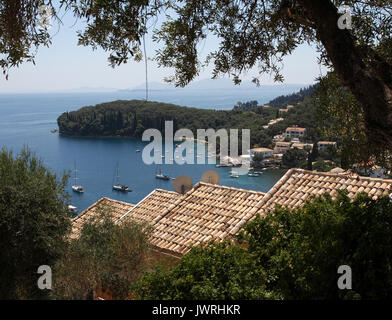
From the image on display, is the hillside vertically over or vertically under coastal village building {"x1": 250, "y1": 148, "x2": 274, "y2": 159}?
over

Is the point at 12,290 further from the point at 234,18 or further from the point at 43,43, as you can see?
the point at 234,18

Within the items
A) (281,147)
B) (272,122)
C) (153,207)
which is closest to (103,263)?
(153,207)

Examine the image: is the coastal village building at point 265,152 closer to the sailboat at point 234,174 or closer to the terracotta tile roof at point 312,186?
the sailboat at point 234,174

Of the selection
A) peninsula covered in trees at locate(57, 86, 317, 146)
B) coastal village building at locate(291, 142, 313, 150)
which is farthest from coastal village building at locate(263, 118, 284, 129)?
coastal village building at locate(291, 142, 313, 150)

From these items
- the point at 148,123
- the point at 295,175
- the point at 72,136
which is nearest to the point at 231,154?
the point at 148,123

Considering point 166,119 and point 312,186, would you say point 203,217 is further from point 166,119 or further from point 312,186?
point 166,119

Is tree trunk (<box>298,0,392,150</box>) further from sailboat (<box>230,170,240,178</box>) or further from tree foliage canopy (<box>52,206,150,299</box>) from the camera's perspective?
sailboat (<box>230,170,240,178</box>)

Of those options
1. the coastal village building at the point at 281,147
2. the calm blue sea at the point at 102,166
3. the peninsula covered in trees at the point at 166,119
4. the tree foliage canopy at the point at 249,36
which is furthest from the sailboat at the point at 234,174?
the tree foliage canopy at the point at 249,36
